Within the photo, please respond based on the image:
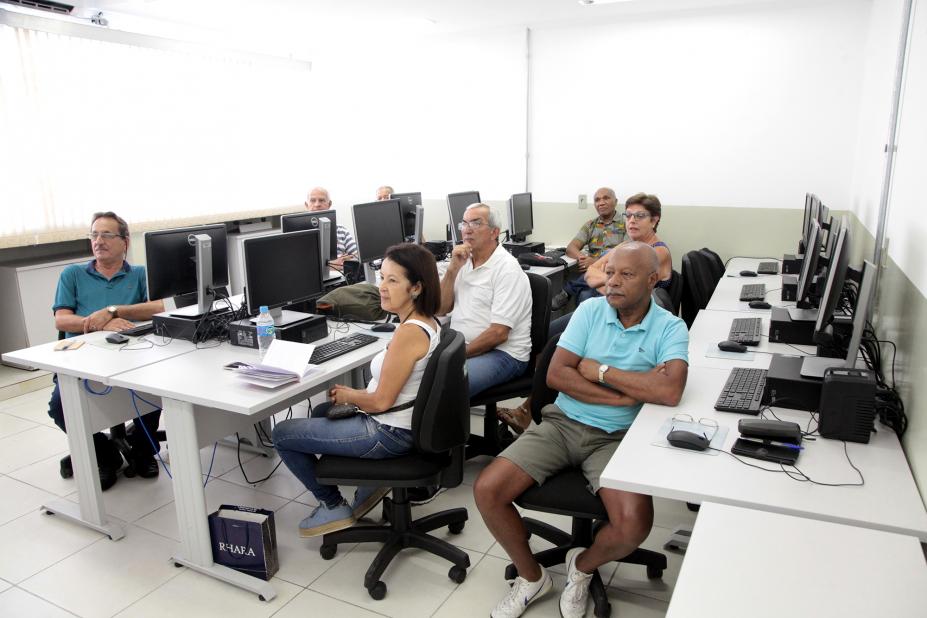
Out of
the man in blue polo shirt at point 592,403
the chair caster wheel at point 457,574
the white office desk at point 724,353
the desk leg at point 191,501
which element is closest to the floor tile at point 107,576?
the desk leg at point 191,501

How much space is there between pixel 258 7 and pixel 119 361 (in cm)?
367

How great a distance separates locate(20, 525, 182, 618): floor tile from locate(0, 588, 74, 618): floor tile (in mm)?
24

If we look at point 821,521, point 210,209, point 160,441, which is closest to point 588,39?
point 210,209

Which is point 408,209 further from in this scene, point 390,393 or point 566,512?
point 566,512

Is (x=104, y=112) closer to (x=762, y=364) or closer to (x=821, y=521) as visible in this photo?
(x=762, y=364)

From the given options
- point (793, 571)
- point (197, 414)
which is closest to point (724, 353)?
point (793, 571)

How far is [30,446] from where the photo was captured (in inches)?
143

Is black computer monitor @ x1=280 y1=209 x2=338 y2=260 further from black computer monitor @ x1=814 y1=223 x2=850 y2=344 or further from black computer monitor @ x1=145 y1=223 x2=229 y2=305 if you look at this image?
black computer monitor @ x1=814 y1=223 x2=850 y2=344

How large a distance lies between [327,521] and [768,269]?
3777 millimetres

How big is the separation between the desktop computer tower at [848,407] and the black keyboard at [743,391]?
227 mm

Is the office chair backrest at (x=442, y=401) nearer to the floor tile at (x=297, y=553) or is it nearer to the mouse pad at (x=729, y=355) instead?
the floor tile at (x=297, y=553)

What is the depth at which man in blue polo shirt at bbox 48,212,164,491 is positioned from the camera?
3143mm

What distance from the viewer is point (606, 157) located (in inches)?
234

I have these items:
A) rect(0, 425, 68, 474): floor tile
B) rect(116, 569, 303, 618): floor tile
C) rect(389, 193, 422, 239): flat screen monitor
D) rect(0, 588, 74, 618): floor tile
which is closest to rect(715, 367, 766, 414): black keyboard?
rect(116, 569, 303, 618): floor tile
